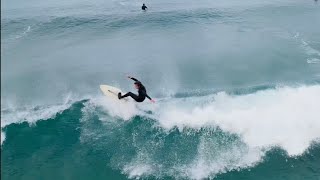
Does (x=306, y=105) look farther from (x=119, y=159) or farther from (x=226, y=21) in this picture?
(x=226, y=21)

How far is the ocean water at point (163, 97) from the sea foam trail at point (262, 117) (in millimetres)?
82

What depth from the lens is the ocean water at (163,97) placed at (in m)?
26.7

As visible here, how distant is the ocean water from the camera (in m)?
26.7

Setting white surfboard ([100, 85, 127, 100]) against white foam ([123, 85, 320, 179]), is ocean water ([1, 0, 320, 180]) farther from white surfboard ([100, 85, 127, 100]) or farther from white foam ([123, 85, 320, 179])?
white surfboard ([100, 85, 127, 100])

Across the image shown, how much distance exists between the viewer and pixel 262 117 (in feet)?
101

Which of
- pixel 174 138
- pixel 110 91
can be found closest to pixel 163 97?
pixel 110 91

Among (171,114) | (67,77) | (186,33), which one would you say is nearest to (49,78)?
(67,77)

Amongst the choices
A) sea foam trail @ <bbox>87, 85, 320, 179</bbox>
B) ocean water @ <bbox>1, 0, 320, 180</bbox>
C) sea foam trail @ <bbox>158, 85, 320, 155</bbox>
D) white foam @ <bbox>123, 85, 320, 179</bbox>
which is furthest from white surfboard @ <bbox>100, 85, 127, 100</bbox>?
sea foam trail @ <bbox>158, 85, 320, 155</bbox>

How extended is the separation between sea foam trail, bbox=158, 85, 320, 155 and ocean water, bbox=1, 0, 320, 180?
82 mm

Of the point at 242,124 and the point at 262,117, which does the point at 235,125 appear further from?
the point at 262,117

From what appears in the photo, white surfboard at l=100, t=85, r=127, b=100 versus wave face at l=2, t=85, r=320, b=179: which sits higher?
white surfboard at l=100, t=85, r=127, b=100

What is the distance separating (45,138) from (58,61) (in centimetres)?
1415

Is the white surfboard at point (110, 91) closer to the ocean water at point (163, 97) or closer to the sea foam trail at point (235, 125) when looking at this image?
the ocean water at point (163, 97)

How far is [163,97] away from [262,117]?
8.48m
